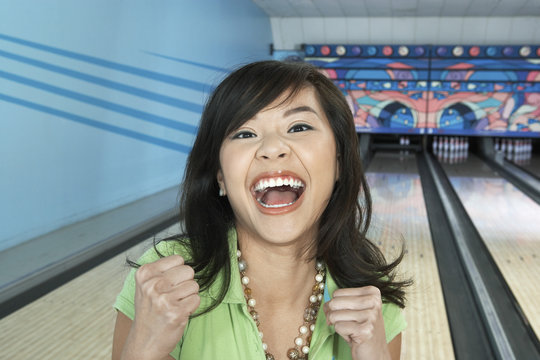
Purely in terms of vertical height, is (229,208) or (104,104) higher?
(104,104)

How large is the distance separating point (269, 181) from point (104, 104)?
322 centimetres

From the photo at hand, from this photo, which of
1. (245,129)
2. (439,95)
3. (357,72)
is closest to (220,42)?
(357,72)

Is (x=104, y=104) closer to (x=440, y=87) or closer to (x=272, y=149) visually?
(x=272, y=149)

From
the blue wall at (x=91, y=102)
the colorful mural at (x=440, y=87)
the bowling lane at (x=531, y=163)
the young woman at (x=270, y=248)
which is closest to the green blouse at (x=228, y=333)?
the young woman at (x=270, y=248)

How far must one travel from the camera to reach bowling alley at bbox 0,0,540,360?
39.8 inches

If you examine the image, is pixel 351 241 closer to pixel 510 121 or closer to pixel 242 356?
pixel 242 356

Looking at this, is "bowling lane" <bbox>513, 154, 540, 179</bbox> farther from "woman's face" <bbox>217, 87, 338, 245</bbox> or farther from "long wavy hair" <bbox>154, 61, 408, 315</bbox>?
"woman's face" <bbox>217, 87, 338, 245</bbox>

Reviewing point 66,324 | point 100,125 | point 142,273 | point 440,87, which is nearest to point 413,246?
point 66,324

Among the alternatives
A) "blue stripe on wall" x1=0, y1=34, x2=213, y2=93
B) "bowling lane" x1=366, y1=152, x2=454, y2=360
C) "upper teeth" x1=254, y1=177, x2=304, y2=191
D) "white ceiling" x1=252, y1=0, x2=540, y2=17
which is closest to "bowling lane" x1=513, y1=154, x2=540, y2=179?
"bowling lane" x1=366, y1=152, x2=454, y2=360

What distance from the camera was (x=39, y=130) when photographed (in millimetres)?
3203

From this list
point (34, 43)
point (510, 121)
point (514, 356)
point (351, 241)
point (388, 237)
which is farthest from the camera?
point (510, 121)

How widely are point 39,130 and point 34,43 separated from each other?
0.52 m

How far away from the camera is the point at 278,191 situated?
3.73 feet

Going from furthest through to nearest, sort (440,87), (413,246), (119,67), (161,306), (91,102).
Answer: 1. (440,87)
2. (119,67)
3. (91,102)
4. (413,246)
5. (161,306)
